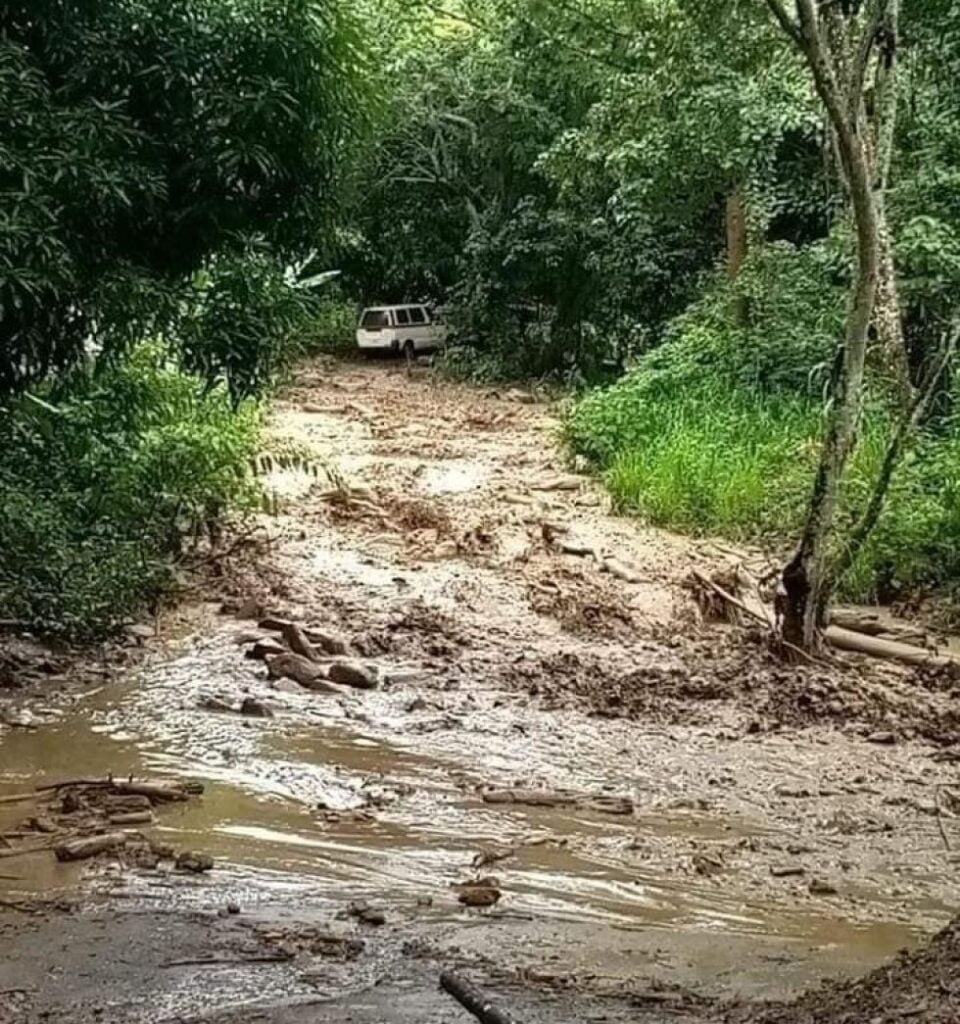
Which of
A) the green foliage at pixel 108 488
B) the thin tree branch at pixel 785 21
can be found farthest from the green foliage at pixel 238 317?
the thin tree branch at pixel 785 21

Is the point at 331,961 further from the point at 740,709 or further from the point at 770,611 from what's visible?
the point at 770,611

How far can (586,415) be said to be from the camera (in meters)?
14.6

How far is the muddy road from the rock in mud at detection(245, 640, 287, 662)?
9cm

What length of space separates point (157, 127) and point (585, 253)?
46.9ft

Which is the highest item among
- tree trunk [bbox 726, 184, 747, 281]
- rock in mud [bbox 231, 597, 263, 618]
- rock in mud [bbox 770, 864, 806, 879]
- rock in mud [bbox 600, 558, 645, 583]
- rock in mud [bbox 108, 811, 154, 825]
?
tree trunk [bbox 726, 184, 747, 281]

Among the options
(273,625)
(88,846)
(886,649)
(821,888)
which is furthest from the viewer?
(273,625)

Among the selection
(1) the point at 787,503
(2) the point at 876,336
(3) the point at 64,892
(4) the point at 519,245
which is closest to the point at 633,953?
(3) the point at 64,892

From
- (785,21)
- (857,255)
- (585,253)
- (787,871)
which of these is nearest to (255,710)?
(787,871)

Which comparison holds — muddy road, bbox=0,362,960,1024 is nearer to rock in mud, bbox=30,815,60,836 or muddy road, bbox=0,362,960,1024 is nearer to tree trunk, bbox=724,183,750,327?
rock in mud, bbox=30,815,60,836

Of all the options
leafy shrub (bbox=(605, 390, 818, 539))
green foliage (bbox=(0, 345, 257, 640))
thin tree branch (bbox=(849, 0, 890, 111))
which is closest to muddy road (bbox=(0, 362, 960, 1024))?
green foliage (bbox=(0, 345, 257, 640))

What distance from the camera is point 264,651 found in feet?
25.2

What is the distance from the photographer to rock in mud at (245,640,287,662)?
25.1 feet

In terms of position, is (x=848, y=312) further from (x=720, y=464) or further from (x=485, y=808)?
(x=720, y=464)

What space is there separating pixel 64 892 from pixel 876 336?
8.07 metres
